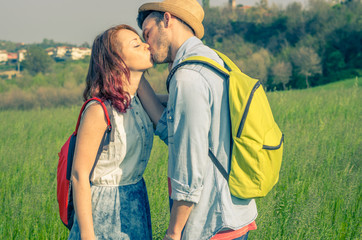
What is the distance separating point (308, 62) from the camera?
1732 inches

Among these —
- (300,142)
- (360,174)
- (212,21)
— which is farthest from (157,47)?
(212,21)

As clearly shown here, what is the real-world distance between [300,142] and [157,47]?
406 centimetres

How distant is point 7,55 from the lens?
50.6m

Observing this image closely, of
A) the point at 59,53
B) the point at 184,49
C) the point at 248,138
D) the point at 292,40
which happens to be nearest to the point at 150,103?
the point at 184,49

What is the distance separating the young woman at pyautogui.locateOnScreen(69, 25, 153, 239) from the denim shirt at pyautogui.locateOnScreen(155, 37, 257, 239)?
33 cm

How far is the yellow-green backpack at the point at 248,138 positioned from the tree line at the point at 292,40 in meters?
34.5

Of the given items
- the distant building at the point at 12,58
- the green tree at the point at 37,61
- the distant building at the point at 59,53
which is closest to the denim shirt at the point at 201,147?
the green tree at the point at 37,61

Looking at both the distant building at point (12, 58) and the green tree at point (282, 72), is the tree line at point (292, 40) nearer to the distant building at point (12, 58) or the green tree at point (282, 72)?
the green tree at point (282, 72)

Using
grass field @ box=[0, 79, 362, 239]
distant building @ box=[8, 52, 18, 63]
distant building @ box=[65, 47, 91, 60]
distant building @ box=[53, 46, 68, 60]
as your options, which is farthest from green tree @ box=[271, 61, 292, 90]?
grass field @ box=[0, 79, 362, 239]

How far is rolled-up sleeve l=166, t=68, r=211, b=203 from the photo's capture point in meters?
1.36

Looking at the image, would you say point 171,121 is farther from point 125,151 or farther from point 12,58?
point 12,58

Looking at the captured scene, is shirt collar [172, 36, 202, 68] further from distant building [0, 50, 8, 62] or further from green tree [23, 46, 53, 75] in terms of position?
distant building [0, 50, 8, 62]

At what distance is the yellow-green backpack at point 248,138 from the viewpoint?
1412mm

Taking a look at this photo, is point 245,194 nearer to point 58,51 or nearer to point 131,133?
point 131,133
